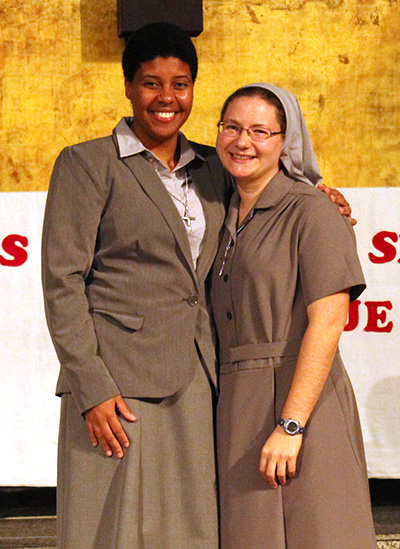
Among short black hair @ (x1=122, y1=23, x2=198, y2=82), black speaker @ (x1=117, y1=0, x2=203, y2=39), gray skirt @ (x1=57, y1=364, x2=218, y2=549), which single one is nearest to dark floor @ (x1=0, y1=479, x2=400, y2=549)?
gray skirt @ (x1=57, y1=364, x2=218, y2=549)

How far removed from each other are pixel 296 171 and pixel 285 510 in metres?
0.85

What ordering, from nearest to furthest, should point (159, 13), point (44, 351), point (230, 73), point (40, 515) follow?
point (44, 351)
point (40, 515)
point (159, 13)
point (230, 73)

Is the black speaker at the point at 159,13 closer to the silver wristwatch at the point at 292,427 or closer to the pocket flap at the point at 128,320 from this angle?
the pocket flap at the point at 128,320

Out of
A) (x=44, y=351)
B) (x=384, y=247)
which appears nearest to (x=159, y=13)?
(x=384, y=247)

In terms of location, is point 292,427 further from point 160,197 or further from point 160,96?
point 160,96

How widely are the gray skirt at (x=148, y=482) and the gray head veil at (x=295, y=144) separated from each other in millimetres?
571

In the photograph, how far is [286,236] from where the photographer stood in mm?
1964

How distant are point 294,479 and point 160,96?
1.02m

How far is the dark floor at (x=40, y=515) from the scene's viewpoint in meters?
3.42

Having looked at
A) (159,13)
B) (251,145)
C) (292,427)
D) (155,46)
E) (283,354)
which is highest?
(159,13)

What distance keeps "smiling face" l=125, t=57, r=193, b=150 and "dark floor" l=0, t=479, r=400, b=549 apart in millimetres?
1993

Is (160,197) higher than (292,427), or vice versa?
(160,197)

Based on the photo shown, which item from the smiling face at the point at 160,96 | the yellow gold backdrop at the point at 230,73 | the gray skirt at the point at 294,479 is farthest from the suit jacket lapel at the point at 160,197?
the yellow gold backdrop at the point at 230,73

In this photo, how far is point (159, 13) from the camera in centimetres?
418
